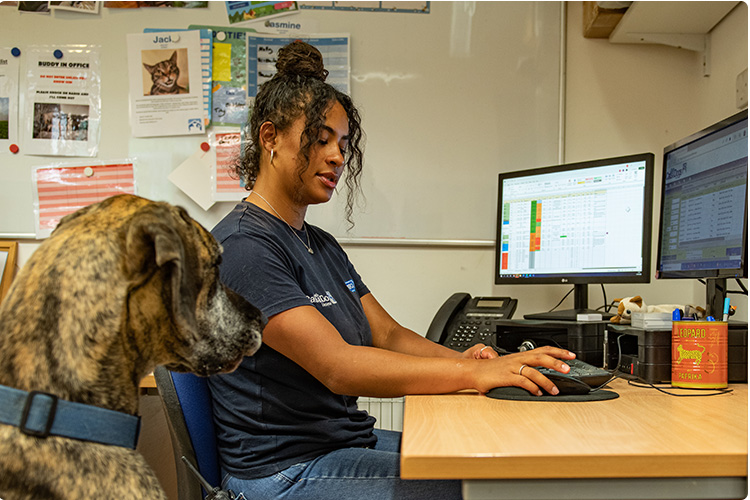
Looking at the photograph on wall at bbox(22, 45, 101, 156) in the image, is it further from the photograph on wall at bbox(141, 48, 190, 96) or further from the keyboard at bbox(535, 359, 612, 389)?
the keyboard at bbox(535, 359, 612, 389)

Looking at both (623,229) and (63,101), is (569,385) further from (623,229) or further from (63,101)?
(63,101)

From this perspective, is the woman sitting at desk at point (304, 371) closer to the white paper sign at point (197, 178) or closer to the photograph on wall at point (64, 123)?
the white paper sign at point (197, 178)

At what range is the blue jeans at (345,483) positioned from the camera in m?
1.07

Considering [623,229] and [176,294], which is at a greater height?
[623,229]

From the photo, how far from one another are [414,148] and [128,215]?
61.6 inches

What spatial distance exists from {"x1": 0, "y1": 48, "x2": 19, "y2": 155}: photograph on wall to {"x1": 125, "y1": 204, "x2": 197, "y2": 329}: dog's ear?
183cm

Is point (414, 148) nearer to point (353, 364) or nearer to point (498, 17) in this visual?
point (498, 17)

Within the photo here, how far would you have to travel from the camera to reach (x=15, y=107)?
92.7 inches

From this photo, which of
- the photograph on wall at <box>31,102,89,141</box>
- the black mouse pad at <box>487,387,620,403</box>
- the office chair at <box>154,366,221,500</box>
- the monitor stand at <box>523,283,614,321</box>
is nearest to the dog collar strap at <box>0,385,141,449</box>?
the office chair at <box>154,366,221,500</box>

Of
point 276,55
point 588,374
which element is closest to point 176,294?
point 588,374

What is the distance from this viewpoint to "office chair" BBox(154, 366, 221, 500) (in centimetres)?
117

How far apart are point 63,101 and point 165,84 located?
0.38 meters

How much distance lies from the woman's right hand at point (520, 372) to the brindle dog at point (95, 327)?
0.50 m

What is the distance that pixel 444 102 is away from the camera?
7.66 ft
